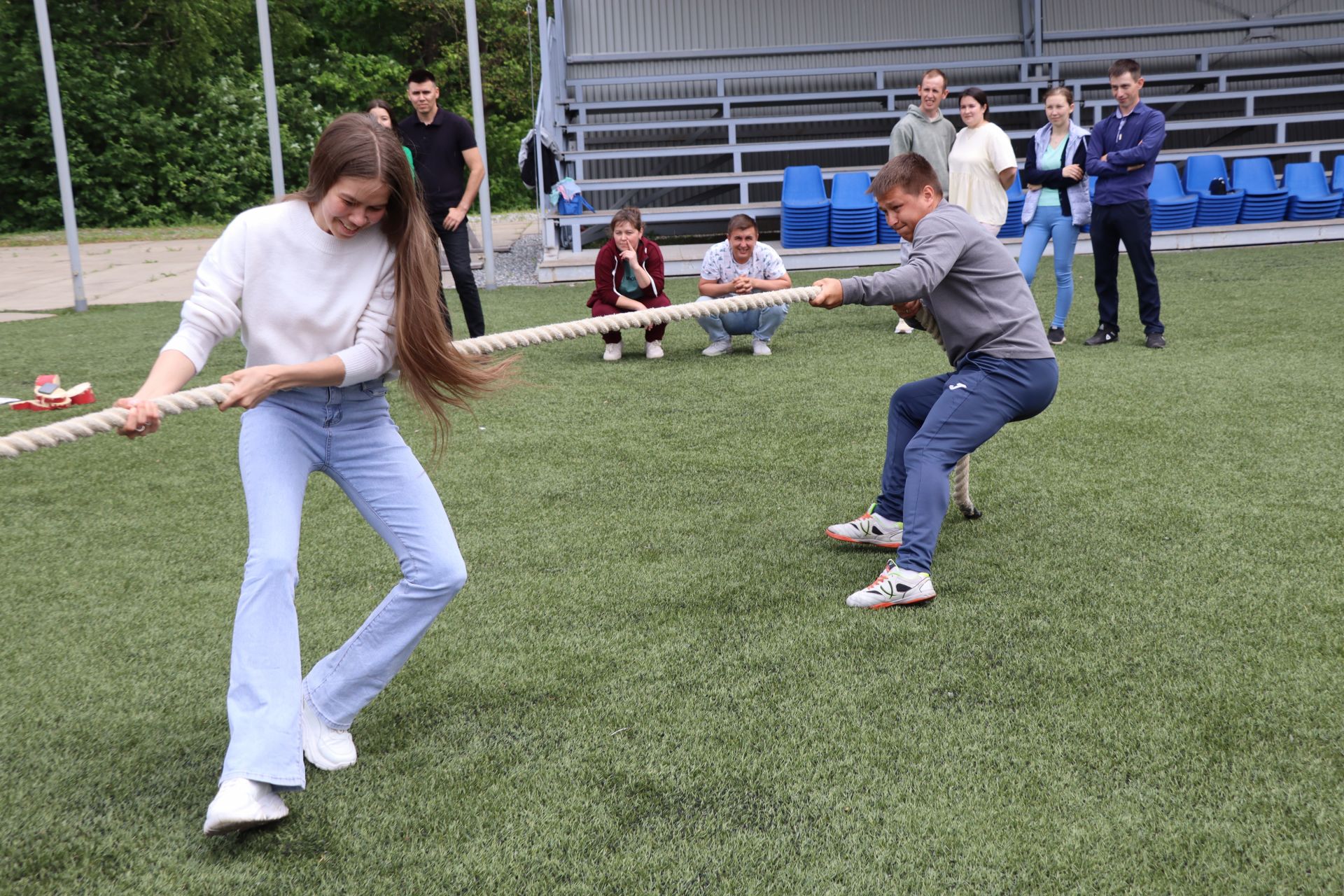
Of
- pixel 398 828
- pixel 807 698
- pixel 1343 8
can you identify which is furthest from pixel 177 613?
pixel 1343 8

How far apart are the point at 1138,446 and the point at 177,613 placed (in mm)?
4175

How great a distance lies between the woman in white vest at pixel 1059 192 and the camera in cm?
815

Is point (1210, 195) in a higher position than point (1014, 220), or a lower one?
higher

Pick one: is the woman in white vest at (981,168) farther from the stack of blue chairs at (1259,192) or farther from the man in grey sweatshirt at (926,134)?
the stack of blue chairs at (1259,192)

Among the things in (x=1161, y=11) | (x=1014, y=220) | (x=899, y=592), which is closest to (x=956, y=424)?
(x=899, y=592)

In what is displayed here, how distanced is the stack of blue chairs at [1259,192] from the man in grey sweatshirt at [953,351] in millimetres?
12031

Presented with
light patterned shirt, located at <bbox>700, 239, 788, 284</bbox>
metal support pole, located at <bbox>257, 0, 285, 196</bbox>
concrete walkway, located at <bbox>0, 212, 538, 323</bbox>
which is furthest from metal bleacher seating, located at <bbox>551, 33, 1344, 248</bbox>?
light patterned shirt, located at <bbox>700, 239, 788, 284</bbox>

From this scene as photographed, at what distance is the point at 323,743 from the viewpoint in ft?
9.61

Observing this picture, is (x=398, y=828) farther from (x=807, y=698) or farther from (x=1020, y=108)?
(x=1020, y=108)

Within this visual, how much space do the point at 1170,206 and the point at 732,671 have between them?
1270cm

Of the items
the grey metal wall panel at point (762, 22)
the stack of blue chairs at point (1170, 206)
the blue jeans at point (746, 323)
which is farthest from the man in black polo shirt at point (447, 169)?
the grey metal wall panel at point (762, 22)

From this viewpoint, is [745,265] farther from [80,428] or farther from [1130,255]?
[80,428]

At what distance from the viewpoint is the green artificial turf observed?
2520 mm

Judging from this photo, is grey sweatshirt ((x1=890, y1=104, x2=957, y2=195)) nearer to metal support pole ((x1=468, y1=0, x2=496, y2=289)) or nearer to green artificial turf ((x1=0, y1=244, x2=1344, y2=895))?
green artificial turf ((x1=0, y1=244, x2=1344, y2=895))
